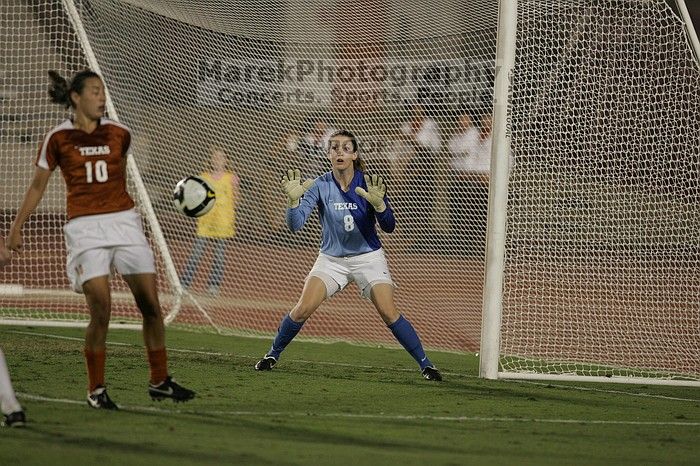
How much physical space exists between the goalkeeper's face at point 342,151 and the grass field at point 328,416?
1755 millimetres

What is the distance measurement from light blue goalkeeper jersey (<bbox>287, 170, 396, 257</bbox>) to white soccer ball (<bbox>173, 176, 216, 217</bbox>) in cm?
211

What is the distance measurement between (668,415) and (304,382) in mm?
2792

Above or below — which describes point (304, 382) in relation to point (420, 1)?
below

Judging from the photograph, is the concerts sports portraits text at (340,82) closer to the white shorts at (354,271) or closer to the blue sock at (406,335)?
the white shorts at (354,271)

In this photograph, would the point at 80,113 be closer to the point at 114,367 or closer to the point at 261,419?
the point at 261,419

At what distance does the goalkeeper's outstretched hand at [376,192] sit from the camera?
9398 millimetres

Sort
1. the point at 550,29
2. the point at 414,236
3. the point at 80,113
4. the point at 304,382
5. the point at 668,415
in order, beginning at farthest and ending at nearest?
the point at 414,236, the point at 550,29, the point at 304,382, the point at 668,415, the point at 80,113

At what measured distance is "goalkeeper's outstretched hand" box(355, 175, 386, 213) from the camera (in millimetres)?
9398

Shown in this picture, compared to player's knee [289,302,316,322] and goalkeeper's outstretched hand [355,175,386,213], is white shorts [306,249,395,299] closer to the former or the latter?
player's knee [289,302,316,322]

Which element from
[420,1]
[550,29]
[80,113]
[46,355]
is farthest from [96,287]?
[420,1]

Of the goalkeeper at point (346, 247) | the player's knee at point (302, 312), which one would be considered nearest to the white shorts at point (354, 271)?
the goalkeeper at point (346, 247)

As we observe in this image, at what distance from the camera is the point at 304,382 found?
973 cm

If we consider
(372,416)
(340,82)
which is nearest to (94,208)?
(372,416)

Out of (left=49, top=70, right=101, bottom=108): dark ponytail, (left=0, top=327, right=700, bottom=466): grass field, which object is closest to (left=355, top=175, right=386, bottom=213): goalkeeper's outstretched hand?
(left=0, top=327, right=700, bottom=466): grass field
